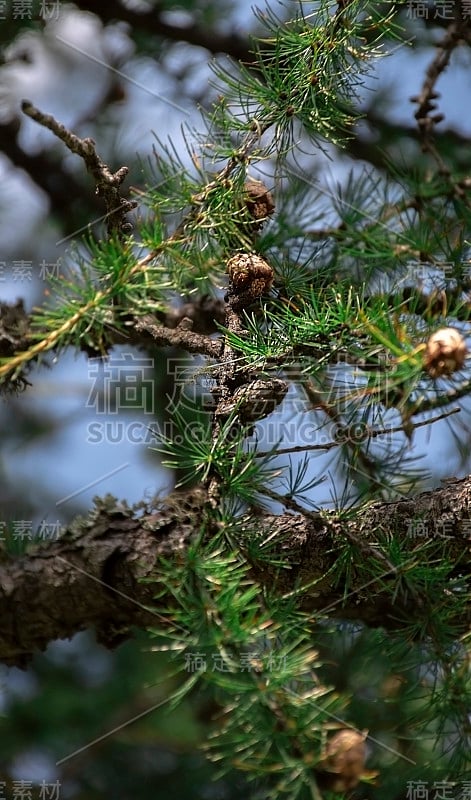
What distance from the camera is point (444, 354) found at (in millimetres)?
380

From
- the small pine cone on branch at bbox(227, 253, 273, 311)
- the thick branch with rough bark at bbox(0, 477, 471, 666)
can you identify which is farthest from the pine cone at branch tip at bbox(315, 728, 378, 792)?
the small pine cone on branch at bbox(227, 253, 273, 311)

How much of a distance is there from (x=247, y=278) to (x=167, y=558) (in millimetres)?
170

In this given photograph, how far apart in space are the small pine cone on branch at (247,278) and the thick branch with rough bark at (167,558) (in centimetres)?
11

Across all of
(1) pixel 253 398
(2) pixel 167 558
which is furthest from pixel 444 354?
(2) pixel 167 558

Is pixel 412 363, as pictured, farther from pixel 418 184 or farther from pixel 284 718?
pixel 418 184

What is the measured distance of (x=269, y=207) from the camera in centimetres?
56

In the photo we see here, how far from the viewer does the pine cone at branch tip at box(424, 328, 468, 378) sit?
38 cm

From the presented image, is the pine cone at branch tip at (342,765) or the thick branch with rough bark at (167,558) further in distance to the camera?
the thick branch with rough bark at (167,558)

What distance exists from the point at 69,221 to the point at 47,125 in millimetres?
470

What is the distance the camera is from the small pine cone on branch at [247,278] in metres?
0.53

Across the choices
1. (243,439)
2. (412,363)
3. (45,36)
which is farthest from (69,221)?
(412,363)

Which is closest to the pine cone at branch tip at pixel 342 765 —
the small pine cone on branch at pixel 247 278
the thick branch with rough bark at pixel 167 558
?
the thick branch with rough bark at pixel 167 558

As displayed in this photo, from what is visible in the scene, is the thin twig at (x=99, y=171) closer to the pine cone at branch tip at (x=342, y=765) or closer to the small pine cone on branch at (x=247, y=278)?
the small pine cone on branch at (x=247, y=278)

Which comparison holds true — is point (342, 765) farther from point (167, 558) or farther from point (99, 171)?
point (99, 171)
